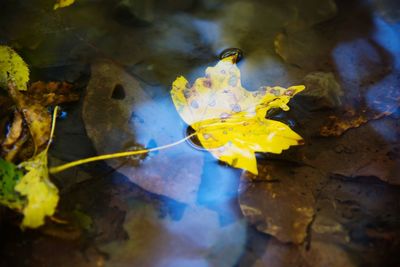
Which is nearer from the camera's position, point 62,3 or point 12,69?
point 12,69

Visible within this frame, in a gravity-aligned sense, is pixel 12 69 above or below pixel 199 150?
above

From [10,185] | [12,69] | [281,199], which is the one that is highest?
[12,69]

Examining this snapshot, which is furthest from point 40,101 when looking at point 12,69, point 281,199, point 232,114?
point 281,199

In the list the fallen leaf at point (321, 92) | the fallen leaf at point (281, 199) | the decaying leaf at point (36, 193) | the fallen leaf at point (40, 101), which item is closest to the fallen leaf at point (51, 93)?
the fallen leaf at point (40, 101)

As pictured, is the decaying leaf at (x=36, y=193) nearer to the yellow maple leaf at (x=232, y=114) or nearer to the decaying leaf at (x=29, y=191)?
the decaying leaf at (x=29, y=191)

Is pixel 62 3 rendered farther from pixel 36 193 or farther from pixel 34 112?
pixel 36 193

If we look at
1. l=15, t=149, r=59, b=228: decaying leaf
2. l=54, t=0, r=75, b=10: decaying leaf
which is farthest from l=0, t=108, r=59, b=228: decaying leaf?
l=54, t=0, r=75, b=10: decaying leaf

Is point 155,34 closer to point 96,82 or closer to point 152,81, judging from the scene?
point 152,81
